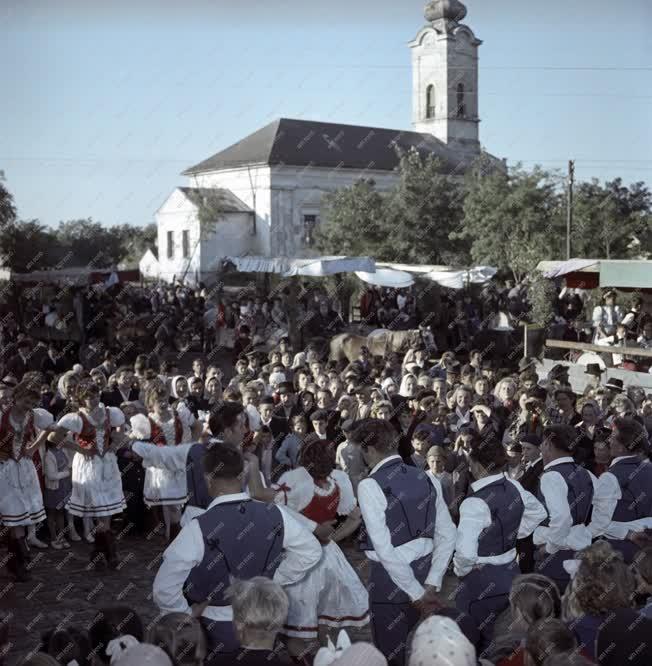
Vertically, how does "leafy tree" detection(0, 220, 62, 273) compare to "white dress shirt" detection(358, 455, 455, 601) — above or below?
above

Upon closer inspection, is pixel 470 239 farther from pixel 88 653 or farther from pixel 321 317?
pixel 88 653

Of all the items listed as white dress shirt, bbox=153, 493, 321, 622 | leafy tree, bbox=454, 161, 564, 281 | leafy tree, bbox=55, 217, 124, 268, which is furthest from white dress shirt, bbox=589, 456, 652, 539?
leafy tree, bbox=55, 217, 124, 268

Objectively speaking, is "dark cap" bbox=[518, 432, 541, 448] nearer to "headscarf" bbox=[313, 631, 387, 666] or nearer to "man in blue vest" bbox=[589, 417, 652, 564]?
"man in blue vest" bbox=[589, 417, 652, 564]

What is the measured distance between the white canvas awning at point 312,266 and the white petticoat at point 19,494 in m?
13.5

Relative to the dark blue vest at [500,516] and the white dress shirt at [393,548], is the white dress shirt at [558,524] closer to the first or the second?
the dark blue vest at [500,516]

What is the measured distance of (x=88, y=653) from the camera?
3689 mm

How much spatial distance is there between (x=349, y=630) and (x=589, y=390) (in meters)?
5.81

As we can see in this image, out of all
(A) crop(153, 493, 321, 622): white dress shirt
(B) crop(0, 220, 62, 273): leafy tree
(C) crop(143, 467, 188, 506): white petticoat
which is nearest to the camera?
(A) crop(153, 493, 321, 622): white dress shirt

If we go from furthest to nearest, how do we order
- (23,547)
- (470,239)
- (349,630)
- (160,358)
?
(470,239) → (160,358) → (23,547) → (349,630)

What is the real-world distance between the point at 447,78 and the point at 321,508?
219 feet

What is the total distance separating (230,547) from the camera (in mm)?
4273

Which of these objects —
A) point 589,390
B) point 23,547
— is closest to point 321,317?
point 589,390

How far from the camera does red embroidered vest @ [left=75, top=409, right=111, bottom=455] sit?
7992 millimetres

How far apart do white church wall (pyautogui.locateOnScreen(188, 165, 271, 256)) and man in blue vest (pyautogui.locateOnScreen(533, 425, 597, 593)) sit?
166ft
